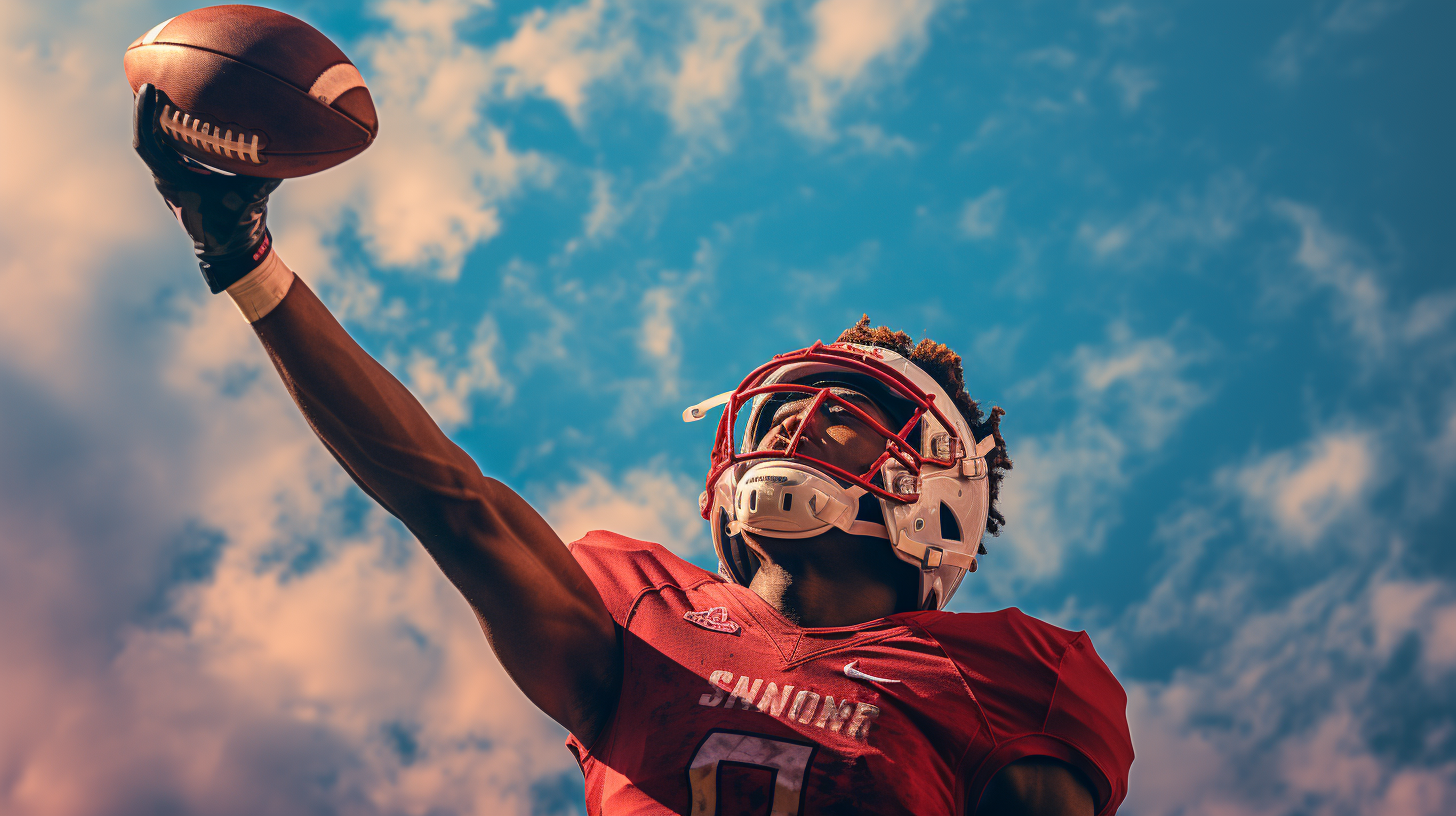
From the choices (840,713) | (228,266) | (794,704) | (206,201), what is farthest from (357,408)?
(840,713)

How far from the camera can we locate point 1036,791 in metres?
3.48

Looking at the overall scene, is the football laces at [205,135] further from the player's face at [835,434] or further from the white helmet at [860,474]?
the player's face at [835,434]

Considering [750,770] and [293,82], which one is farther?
[750,770]

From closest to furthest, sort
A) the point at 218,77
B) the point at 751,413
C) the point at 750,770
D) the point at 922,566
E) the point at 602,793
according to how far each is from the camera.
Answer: the point at 218,77, the point at 750,770, the point at 602,793, the point at 922,566, the point at 751,413

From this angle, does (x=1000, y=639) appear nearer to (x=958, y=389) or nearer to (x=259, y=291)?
(x=958, y=389)

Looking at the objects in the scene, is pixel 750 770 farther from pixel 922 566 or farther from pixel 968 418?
pixel 968 418

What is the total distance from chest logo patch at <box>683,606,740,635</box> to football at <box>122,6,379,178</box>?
1897 millimetres

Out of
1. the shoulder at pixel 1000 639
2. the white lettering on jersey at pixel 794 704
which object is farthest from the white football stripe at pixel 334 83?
the shoulder at pixel 1000 639

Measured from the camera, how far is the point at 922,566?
Answer: 4121mm

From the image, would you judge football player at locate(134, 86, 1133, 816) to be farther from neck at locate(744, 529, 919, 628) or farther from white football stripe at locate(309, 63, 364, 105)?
white football stripe at locate(309, 63, 364, 105)

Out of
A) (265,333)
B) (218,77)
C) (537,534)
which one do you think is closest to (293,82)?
(218,77)

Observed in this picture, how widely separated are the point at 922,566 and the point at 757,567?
66cm

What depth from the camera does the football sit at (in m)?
2.95

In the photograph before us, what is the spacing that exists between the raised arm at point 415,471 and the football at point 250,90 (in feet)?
0.29
